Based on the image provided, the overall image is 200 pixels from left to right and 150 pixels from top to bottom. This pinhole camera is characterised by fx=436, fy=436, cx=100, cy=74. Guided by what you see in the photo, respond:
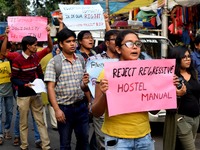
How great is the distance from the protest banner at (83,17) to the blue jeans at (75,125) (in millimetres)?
1900

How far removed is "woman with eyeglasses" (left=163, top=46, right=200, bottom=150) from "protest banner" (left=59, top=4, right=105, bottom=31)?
222 cm

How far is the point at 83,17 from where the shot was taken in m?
6.95

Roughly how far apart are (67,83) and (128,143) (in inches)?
64.0

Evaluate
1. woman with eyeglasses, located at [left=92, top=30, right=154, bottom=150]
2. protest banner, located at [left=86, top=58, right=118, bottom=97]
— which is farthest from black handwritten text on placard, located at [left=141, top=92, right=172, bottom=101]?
protest banner, located at [left=86, top=58, right=118, bottom=97]

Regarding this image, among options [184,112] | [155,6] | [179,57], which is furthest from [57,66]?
[155,6]

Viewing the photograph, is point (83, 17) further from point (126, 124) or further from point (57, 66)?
point (126, 124)

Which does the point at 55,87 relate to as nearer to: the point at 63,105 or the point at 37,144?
the point at 63,105

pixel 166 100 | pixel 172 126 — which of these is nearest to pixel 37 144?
pixel 172 126

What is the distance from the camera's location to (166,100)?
390 centimetres

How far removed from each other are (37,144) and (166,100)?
12.5 feet

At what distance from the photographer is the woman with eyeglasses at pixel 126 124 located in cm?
365

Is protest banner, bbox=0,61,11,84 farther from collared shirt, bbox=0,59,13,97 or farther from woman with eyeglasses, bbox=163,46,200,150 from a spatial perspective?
woman with eyeglasses, bbox=163,46,200,150

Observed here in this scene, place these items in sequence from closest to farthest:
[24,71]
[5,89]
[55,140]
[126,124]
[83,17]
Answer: [126,124] < [24,71] < [83,17] < [5,89] < [55,140]

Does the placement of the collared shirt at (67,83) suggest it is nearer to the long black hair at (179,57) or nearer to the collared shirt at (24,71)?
the long black hair at (179,57)
